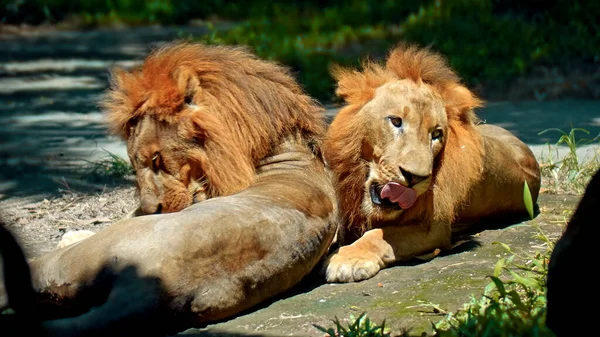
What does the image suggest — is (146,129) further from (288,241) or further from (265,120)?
(288,241)

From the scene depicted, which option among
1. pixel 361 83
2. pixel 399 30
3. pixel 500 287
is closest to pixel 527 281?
pixel 500 287

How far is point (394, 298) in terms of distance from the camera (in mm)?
4551

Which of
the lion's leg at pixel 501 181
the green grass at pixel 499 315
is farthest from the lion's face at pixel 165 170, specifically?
the lion's leg at pixel 501 181

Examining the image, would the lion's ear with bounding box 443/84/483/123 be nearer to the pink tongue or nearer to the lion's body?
the pink tongue

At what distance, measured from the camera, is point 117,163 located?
7.62 meters

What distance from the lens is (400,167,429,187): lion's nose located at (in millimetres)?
4875

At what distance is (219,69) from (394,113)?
1.05 meters

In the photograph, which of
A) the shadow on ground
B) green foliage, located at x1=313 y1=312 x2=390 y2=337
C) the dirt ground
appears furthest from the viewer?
the shadow on ground

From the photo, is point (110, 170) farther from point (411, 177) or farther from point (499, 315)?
point (499, 315)

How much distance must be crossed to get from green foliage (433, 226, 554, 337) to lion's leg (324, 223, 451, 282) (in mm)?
651

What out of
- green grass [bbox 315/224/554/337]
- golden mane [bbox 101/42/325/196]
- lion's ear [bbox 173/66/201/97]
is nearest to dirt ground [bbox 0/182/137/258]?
golden mane [bbox 101/42/325/196]

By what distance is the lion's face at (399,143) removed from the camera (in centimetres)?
493

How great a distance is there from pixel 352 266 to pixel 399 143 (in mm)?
726

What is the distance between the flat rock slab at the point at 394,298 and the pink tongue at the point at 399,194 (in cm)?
40
